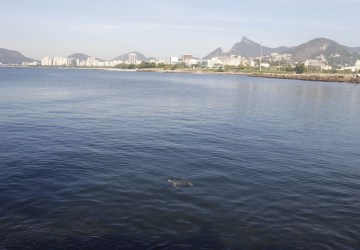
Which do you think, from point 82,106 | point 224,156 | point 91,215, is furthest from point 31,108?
point 91,215

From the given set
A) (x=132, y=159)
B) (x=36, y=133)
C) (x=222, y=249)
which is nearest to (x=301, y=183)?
(x=222, y=249)

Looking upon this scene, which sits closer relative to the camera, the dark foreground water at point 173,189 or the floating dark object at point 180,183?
the dark foreground water at point 173,189

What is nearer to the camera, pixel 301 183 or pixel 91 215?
pixel 91 215

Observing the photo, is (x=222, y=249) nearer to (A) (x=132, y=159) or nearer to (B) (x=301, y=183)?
(B) (x=301, y=183)

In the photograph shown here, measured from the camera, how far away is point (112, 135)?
27.7 m

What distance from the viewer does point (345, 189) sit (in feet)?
55.0

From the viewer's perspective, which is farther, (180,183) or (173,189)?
(180,183)

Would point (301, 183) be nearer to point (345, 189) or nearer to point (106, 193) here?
point (345, 189)

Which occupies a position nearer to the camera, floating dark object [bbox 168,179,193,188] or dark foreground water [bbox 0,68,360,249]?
dark foreground water [bbox 0,68,360,249]

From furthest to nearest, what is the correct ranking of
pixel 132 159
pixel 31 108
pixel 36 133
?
1. pixel 31 108
2. pixel 36 133
3. pixel 132 159

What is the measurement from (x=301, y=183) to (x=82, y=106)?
35553 millimetres

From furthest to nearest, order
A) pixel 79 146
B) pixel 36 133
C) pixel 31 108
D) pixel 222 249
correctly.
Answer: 1. pixel 31 108
2. pixel 36 133
3. pixel 79 146
4. pixel 222 249

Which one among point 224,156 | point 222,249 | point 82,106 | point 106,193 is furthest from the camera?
point 82,106

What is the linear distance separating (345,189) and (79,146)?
16.9 metres
